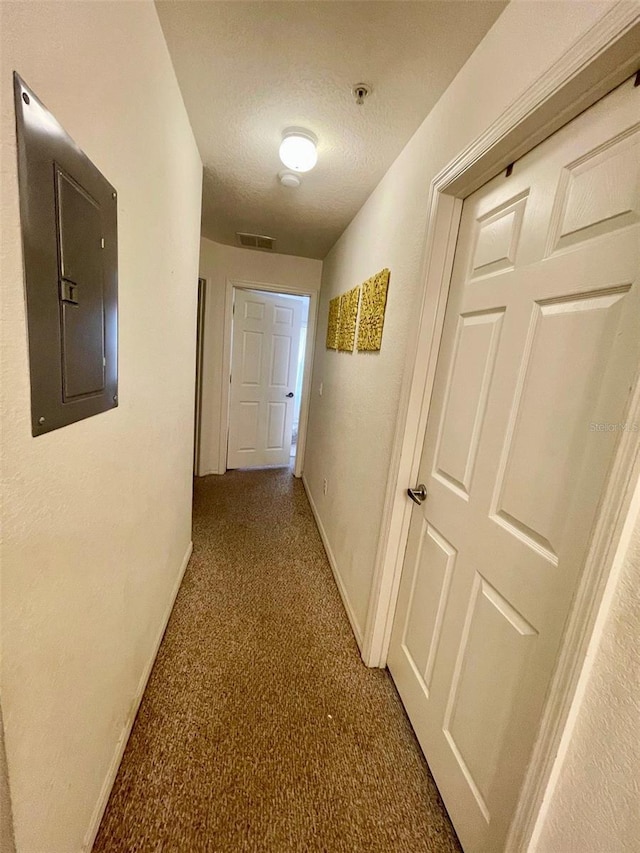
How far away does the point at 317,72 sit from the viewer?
3.67 ft

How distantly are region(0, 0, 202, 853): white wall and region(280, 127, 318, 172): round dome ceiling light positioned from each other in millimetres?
430

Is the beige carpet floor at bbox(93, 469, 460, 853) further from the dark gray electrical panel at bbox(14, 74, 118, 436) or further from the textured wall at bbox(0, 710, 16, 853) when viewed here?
the dark gray electrical panel at bbox(14, 74, 118, 436)

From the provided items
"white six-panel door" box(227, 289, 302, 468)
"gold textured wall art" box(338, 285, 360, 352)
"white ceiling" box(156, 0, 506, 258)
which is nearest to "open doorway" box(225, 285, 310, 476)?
"white six-panel door" box(227, 289, 302, 468)

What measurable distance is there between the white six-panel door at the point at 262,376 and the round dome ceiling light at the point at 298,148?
1.89 m

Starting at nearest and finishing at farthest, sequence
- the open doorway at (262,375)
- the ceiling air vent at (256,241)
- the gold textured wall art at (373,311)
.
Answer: the gold textured wall art at (373,311) < the ceiling air vent at (256,241) < the open doorway at (262,375)

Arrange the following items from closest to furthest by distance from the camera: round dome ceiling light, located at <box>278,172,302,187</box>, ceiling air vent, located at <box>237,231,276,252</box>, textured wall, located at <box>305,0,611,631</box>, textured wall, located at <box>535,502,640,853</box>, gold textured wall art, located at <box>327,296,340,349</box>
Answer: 1. textured wall, located at <box>535,502,640,853</box>
2. textured wall, located at <box>305,0,611,631</box>
3. round dome ceiling light, located at <box>278,172,302,187</box>
4. gold textured wall art, located at <box>327,296,340,349</box>
5. ceiling air vent, located at <box>237,231,276,252</box>

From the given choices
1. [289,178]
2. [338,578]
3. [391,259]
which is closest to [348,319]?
[391,259]

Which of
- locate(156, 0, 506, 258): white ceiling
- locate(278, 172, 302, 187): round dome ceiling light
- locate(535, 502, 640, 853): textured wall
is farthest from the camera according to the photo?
locate(278, 172, 302, 187): round dome ceiling light

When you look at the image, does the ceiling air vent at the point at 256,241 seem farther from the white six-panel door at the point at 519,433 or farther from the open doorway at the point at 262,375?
the white six-panel door at the point at 519,433

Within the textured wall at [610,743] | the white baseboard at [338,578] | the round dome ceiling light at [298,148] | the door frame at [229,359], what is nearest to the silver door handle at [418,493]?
the textured wall at [610,743]

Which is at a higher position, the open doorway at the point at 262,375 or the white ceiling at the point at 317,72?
the white ceiling at the point at 317,72

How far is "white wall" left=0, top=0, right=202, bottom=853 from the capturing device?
1.72ft

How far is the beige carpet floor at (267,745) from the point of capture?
3.07ft

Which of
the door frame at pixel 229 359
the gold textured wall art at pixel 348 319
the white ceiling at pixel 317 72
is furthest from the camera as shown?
the door frame at pixel 229 359
